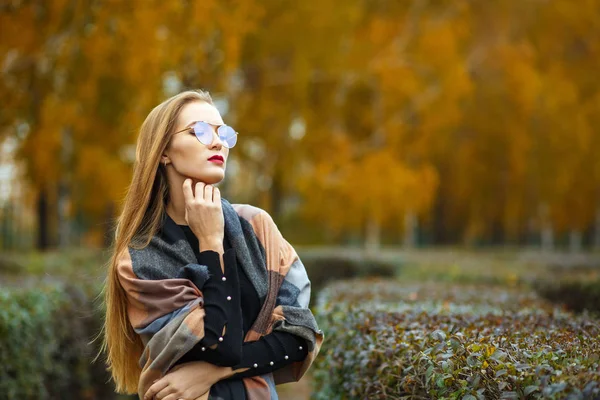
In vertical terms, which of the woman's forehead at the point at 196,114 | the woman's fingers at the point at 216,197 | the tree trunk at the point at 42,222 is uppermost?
the woman's forehead at the point at 196,114

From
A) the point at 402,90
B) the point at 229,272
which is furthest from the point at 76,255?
the point at 402,90

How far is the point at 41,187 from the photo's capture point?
15.1m

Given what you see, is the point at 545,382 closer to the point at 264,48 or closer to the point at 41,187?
the point at 264,48

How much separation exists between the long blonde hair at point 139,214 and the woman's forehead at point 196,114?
0.06ft

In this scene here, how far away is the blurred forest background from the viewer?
31.7 feet

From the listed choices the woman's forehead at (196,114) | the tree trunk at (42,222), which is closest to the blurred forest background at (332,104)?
the tree trunk at (42,222)

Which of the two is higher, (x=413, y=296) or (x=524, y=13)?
(x=524, y=13)

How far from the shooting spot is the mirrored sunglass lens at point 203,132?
2255 millimetres

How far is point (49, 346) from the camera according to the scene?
17.1 feet

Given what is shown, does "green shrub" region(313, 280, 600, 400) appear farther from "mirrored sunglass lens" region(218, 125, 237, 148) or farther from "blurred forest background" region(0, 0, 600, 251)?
"blurred forest background" region(0, 0, 600, 251)

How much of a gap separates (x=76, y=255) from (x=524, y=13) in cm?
1855

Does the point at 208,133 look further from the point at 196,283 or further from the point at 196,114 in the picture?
the point at 196,283

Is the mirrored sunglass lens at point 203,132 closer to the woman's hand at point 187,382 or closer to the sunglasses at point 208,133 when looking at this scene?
the sunglasses at point 208,133

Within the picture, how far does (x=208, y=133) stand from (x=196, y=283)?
0.47 metres
